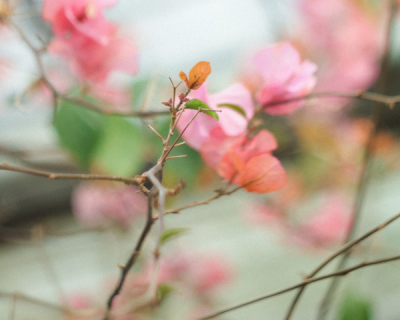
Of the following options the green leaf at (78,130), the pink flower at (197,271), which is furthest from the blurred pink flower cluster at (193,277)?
the green leaf at (78,130)

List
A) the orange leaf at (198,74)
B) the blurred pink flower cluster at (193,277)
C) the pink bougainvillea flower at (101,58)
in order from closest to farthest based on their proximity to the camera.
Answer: the orange leaf at (198,74)
the pink bougainvillea flower at (101,58)
the blurred pink flower cluster at (193,277)

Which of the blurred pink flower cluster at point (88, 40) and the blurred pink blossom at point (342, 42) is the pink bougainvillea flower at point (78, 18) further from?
the blurred pink blossom at point (342, 42)

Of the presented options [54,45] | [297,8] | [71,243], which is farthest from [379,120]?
[71,243]

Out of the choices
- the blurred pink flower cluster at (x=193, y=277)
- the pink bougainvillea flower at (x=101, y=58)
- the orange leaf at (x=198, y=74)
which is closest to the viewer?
the orange leaf at (x=198, y=74)

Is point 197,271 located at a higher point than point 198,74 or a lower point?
lower

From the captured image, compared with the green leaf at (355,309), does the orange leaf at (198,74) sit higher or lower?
higher

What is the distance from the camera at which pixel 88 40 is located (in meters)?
0.26

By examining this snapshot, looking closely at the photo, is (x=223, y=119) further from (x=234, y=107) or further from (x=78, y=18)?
(x=78, y=18)

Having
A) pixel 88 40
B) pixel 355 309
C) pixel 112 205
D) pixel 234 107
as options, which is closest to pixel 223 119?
pixel 234 107

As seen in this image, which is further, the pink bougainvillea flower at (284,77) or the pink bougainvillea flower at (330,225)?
the pink bougainvillea flower at (330,225)

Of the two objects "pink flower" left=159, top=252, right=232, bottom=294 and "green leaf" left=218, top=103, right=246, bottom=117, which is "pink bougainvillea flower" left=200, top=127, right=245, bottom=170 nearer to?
"green leaf" left=218, top=103, right=246, bottom=117

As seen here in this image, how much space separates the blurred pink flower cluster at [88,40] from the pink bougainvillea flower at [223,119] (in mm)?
110

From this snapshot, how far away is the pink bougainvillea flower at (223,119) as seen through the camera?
7.8 inches

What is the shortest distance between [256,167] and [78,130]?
0.22 metres
